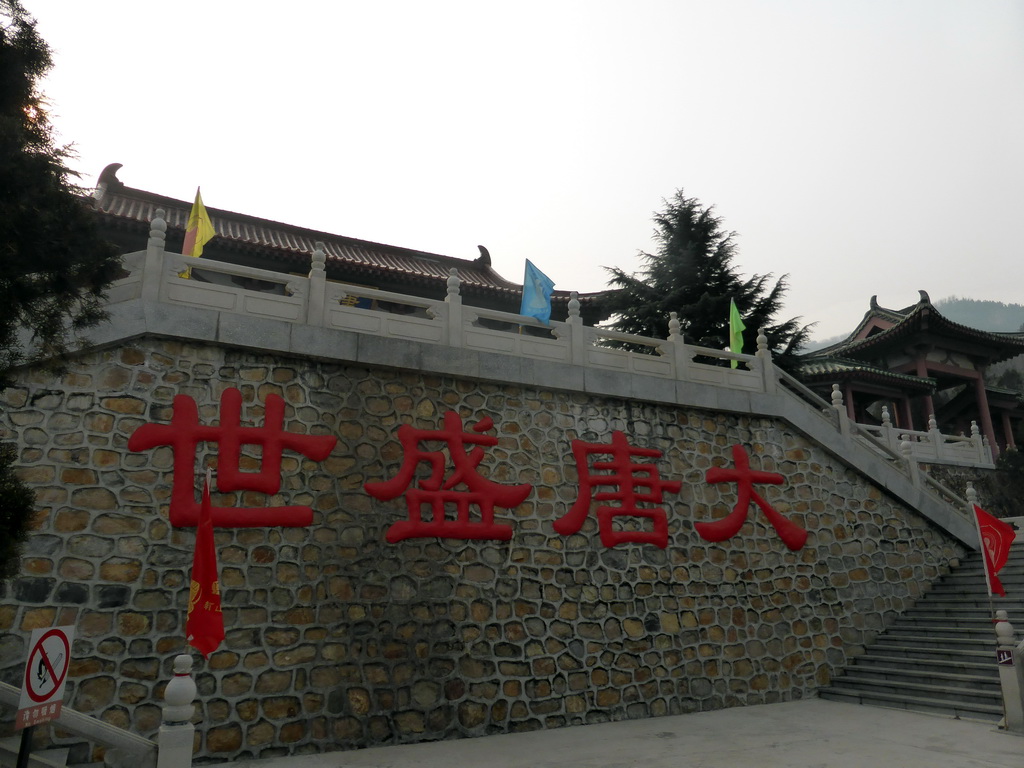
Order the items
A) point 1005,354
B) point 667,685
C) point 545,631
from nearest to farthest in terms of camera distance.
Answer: point 545,631 < point 667,685 < point 1005,354

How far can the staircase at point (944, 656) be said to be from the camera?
750cm

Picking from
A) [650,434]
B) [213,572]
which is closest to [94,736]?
[213,572]

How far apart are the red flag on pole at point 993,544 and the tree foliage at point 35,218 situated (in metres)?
8.34

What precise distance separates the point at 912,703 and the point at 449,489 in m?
5.47

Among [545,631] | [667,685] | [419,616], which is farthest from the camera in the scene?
[667,685]

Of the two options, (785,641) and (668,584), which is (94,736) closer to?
(668,584)

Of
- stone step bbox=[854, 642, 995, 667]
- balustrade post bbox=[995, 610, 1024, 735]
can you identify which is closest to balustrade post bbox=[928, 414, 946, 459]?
stone step bbox=[854, 642, 995, 667]

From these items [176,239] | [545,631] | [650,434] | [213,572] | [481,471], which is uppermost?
[176,239]

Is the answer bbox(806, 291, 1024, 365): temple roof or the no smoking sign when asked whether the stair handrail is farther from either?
bbox(806, 291, 1024, 365): temple roof

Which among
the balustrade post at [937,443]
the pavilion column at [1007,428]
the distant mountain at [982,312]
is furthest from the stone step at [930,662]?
the distant mountain at [982,312]

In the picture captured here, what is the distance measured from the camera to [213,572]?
5531mm

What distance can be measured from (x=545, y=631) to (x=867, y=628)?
4.73m

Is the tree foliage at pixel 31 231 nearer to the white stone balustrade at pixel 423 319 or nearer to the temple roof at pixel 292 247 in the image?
the white stone balustrade at pixel 423 319

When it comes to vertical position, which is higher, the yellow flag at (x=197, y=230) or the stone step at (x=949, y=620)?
the yellow flag at (x=197, y=230)
